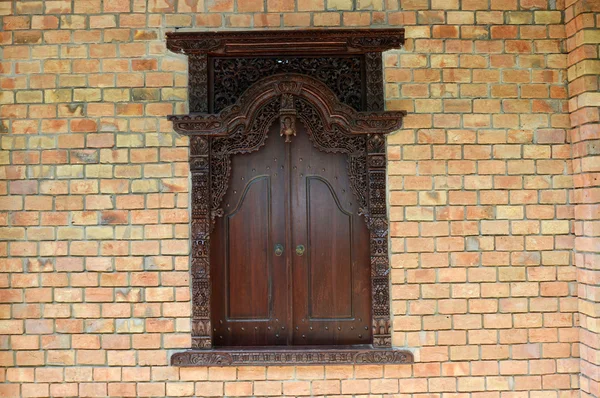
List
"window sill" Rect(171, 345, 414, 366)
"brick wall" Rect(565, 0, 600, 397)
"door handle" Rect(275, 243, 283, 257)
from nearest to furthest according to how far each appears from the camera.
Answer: "brick wall" Rect(565, 0, 600, 397), "window sill" Rect(171, 345, 414, 366), "door handle" Rect(275, 243, 283, 257)

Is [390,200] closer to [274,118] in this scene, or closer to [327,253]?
[327,253]

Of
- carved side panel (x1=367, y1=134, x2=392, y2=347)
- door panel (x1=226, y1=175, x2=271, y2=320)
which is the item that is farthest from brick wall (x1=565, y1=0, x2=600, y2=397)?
door panel (x1=226, y1=175, x2=271, y2=320)

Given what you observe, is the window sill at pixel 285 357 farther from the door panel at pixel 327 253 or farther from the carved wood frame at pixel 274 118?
the door panel at pixel 327 253

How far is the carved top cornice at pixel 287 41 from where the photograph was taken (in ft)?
10.5

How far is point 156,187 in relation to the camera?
321 cm

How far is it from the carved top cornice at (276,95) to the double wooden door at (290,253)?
0.68ft

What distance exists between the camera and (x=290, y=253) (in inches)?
129

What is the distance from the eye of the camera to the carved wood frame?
3168 millimetres

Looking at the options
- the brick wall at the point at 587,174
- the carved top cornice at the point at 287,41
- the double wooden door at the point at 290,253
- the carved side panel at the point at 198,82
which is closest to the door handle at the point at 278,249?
the double wooden door at the point at 290,253

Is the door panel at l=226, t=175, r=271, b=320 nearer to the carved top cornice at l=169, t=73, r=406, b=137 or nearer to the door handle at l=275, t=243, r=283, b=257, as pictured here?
the door handle at l=275, t=243, r=283, b=257

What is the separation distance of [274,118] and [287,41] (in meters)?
0.49

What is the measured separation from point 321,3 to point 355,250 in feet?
5.24

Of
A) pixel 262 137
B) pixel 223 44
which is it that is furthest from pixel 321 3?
pixel 262 137

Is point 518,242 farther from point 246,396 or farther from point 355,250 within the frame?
point 246,396
